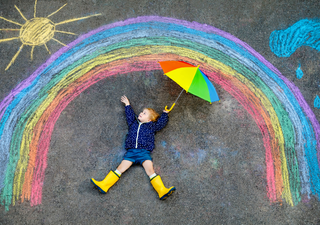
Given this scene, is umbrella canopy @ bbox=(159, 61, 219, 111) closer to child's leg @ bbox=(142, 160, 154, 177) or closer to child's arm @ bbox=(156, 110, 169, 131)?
child's arm @ bbox=(156, 110, 169, 131)

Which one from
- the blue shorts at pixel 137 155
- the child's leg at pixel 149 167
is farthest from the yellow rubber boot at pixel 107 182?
the child's leg at pixel 149 167

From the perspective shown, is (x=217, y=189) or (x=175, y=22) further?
(x=175, y=22)

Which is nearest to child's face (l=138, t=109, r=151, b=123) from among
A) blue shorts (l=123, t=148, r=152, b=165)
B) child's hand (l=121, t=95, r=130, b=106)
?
child's hand (l=121, t=95, r=130, b=106)

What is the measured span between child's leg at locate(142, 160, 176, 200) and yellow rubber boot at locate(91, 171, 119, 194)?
454 mm

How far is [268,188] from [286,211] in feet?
1.40

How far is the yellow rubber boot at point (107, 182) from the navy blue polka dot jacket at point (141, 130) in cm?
44

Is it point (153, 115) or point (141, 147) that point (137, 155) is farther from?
point (153, 115)

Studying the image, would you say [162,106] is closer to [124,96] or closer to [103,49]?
[124,96]

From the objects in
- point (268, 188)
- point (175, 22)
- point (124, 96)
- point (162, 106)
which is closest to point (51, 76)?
point (124, 96)

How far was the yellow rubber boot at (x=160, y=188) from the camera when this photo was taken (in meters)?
3.40

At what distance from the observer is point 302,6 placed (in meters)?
3.94

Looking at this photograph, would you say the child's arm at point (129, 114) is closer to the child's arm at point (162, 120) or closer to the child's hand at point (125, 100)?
the child's hand at point (125, 100)

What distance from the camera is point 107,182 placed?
343 cm

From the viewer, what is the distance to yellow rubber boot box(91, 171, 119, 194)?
134 inches
